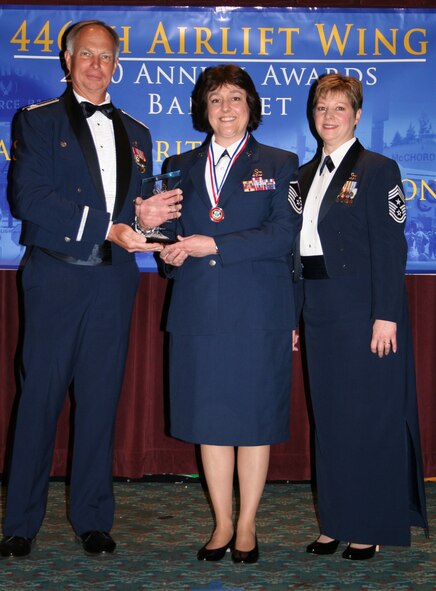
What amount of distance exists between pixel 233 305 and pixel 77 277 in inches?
23.7

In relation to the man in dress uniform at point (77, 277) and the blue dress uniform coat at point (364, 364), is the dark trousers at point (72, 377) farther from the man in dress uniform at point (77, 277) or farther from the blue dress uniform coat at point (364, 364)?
the blue dress uniform coat at point (364, 364)

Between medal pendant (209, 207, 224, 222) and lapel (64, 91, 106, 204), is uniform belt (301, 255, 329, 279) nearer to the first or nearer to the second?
medal pendant (209, 207, 224, 222)

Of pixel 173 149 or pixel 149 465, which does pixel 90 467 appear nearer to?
pixel 149 465

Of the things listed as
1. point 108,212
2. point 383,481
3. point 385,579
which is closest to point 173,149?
point 108,212

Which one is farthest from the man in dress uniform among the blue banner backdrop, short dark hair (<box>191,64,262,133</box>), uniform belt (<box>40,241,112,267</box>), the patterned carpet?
the blue banner backdrop

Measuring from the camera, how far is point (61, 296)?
304 cm

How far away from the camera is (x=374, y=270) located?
117 inches

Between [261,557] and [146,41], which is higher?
[146,41]

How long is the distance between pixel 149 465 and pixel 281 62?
2.28 m

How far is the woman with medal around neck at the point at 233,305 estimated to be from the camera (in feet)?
9.58

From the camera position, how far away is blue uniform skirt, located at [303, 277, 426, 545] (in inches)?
119

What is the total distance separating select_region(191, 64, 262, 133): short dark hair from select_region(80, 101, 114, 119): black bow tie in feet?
1.13

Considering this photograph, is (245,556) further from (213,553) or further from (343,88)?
(343,88)

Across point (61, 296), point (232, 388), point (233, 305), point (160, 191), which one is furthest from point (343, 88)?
point (61, 296)
